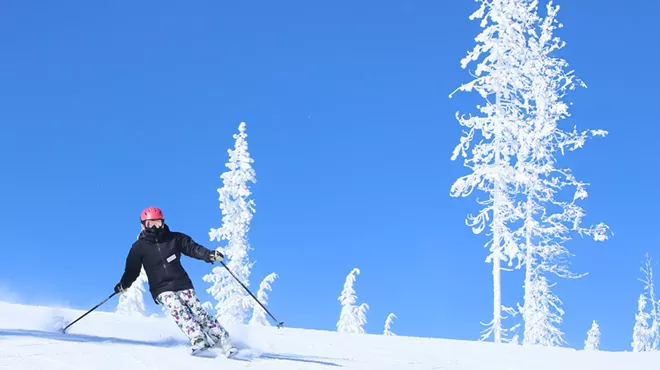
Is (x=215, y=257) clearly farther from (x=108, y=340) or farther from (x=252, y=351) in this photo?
(x=108, y=340)

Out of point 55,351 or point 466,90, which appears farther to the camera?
point 466,90

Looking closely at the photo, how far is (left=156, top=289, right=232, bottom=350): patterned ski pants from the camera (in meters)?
9.84

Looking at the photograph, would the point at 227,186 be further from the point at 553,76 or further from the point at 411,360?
the point at 411,360

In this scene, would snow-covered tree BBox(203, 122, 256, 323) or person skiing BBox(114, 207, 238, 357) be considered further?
snow-covered tree BBox(203, 122, 256, 323)

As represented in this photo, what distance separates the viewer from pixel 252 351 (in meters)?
11.2

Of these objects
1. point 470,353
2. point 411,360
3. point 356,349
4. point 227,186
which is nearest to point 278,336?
point 356,349

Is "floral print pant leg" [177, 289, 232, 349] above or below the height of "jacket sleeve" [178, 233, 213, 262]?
below

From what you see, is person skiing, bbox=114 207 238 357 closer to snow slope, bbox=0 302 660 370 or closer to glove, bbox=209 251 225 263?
glove, bbox=209 251 225 263

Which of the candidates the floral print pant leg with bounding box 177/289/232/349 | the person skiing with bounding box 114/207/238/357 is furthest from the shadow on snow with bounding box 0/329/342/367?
the person skiing with bounding box 114/207/238/357

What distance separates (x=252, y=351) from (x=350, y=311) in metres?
37.9

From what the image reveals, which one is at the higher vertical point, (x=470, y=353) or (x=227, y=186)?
(x=227, y=186)

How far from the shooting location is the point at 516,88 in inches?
1121

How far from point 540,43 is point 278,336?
20.0 m

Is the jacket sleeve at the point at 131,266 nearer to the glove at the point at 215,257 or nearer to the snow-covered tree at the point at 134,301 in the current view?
the glove at the point at 215,257
